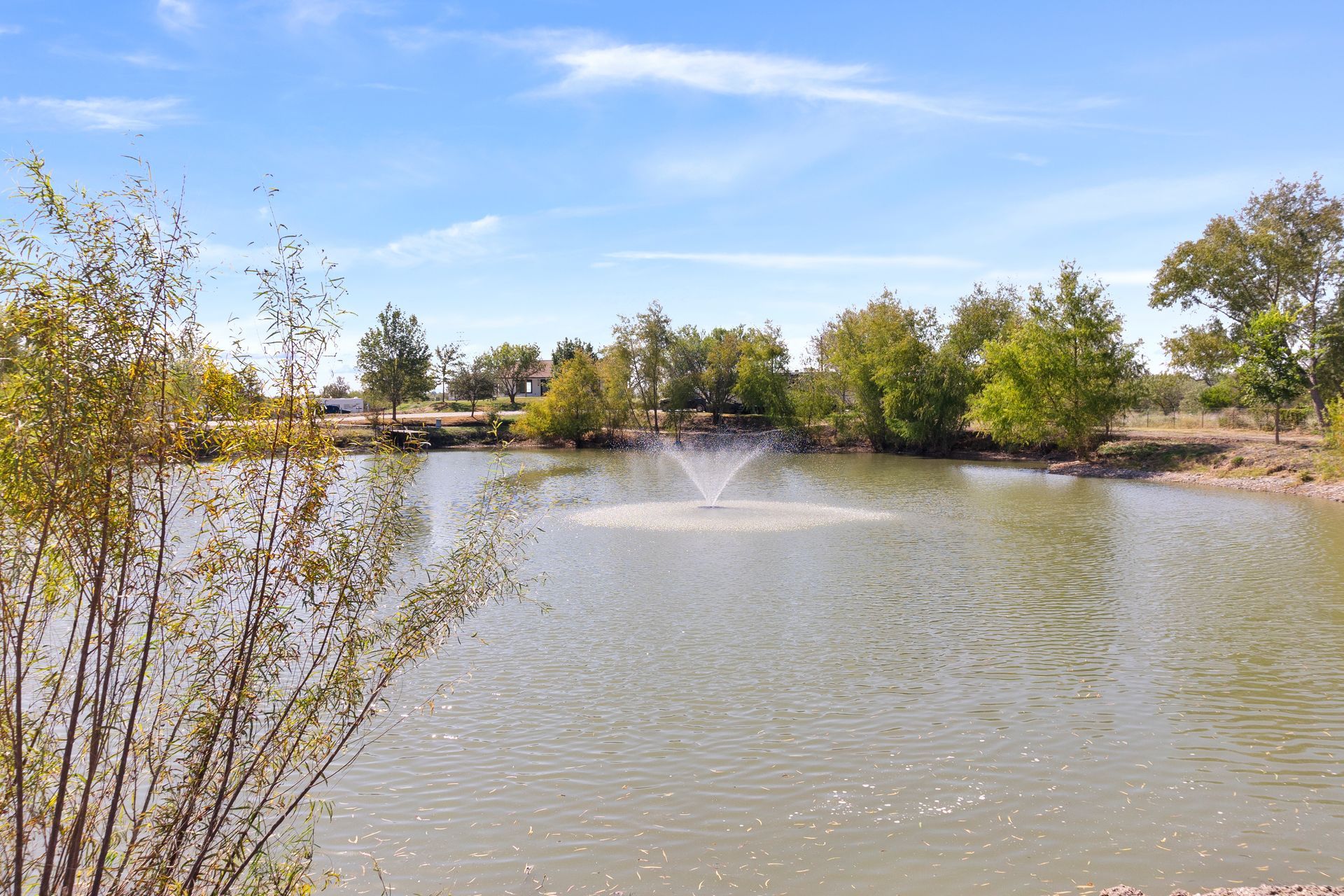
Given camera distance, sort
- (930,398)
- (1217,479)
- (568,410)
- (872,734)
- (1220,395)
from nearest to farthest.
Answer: (872,734) < (1217,479) < (1220,395) < (930,398) < (568,410)

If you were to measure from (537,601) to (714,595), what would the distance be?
3.59m

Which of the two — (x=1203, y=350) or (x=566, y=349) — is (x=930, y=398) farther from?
(x=566, y=349)

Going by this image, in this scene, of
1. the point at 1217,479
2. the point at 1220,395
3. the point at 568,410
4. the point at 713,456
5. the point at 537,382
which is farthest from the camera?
the point at 537,382

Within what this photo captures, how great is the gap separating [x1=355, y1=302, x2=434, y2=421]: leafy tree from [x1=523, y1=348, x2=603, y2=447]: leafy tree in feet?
39.4

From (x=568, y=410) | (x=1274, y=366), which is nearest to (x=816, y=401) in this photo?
(x=568, y=410)

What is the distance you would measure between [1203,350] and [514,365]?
7712 centimetres

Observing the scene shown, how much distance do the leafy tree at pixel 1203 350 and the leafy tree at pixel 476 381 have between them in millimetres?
68147

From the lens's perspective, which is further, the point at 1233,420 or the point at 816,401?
the point at 816,401

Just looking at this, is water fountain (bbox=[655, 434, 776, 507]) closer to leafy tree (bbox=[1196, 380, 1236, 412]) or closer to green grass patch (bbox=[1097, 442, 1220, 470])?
green grass patch (bbox=[1097, 442, 1220, 470])

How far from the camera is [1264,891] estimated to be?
615 cm

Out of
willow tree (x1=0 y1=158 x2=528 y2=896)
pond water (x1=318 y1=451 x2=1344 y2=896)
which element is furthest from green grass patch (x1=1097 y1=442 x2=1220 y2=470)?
willow tree (x1=0 y1=158 x2=528 y2=896)

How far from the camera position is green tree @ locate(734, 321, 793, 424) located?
238 feet

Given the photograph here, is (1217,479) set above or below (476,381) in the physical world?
below

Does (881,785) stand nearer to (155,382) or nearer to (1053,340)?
(155,382)
